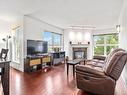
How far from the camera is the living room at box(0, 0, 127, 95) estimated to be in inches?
109

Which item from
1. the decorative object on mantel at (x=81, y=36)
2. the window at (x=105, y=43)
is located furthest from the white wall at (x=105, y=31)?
the decorative object on mantel at (x=81, y=36)

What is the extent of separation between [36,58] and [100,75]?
3303 millimetres

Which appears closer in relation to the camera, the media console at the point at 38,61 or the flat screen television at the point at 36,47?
the media console at the point at 38,61

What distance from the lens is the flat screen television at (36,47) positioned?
17.1ft

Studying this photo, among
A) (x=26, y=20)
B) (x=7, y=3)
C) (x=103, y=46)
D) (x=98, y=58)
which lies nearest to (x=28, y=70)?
(x=26, y=20)

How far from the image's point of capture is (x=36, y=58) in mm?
5215

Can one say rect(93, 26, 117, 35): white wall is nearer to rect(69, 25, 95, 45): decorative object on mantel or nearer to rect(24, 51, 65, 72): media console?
rect(69, 25, 95, 45): decorative object on mantel

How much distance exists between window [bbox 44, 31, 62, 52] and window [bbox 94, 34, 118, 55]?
2.82m

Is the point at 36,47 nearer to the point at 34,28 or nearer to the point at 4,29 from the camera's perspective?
the point at 34,28

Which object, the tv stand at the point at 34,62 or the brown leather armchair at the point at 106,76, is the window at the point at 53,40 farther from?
the brown leather armchair at the point at 106,76

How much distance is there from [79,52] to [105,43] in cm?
200

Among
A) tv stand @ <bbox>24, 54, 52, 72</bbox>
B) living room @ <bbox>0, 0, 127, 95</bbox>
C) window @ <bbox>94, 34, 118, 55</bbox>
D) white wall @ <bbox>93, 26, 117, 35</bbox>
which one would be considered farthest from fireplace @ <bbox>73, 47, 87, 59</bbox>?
tv stand @ <bbox>24, 54, 52, 72</bbox>

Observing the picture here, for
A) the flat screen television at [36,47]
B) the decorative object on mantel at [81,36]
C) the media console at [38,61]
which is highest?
the decorative object on mantel at [81,36]

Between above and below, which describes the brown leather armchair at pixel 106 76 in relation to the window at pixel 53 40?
below
